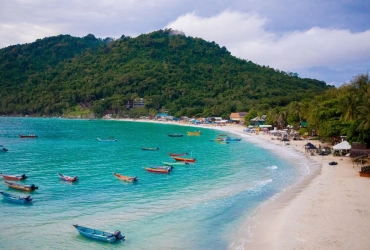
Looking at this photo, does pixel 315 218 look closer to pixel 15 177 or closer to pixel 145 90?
pixel 15 177

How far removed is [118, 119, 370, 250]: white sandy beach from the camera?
16828mm

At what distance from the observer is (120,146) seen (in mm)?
59719

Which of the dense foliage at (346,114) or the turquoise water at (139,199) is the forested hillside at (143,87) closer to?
the dense foliage at (346,114)

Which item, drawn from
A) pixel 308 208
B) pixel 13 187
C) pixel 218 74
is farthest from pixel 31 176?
pixel 218 74

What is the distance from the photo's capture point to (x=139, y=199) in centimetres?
2553

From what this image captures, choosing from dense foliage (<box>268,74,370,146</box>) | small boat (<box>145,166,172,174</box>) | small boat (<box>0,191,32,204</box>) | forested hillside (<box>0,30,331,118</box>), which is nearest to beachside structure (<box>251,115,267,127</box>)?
dense foliage (<box>268,74,370,146</box>)

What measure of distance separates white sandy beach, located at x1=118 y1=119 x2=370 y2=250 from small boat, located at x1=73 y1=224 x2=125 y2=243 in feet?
20.2

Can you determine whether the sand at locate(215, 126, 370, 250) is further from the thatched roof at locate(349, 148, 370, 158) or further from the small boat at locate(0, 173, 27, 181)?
the small boat at locate(0, 173, 27, 181)

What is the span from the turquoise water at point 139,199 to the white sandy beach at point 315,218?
1.28 metres

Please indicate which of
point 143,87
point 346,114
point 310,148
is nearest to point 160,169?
point 310,148

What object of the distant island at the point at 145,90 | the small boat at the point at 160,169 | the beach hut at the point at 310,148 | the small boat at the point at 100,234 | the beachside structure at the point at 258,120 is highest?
the distant island at the point at 145,90

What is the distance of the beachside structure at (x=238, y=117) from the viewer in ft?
383

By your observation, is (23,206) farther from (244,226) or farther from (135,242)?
(244,226)

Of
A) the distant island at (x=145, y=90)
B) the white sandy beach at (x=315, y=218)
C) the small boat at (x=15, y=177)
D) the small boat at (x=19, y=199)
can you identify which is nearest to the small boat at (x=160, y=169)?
the small boat at (x=15, y=177)
